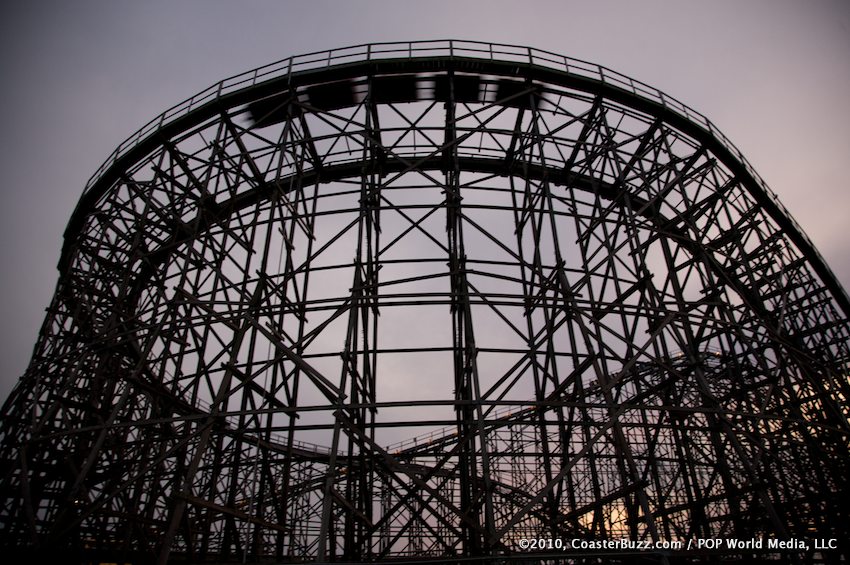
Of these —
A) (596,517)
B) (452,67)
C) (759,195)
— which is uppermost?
(452,67)

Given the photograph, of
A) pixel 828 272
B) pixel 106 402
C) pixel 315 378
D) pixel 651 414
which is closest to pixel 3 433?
pixel 106 402

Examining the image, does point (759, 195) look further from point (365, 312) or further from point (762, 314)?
point (365, 312)

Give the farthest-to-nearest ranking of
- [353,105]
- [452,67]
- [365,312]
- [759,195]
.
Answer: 1. [759,195]
2. [353,105]
3. [452,67]
4. [365,312]

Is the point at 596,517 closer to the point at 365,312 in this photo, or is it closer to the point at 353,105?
the point at 365,312

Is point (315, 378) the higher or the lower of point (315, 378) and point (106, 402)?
the lower

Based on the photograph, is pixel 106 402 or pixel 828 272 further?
pixel 828 272

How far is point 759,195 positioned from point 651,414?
11399 mm

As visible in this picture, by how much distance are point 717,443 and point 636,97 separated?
26.1 ft

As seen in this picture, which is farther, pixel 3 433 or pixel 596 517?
pixel 3 433

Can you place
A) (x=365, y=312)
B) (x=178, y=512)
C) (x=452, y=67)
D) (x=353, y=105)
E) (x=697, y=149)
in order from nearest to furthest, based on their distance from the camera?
(x=178, y=512) → (x=365, y=312) → (x=452, y=67) → (x=353, y=105) → (x=697, y=149)

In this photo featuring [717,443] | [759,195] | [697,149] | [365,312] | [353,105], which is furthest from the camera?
[759,195]

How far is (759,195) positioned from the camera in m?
14.1

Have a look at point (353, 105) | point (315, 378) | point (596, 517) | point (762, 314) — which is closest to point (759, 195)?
point (762, 314)

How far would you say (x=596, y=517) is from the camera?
336 inches
